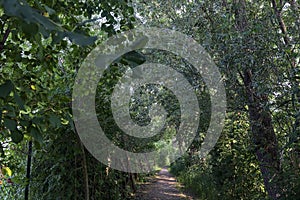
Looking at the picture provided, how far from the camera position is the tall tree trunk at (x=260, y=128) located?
3.98 metres

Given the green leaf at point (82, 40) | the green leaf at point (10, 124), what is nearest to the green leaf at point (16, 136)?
the green leaf at point (10, 124)

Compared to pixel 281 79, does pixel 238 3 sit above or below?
above

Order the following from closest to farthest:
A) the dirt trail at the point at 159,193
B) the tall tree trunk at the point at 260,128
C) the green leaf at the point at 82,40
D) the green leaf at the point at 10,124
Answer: the green leaf at the point at 82,40, the green leaf at the point at 10,124, the tall tree trunk at the point at 260,128, the dirt trail at the point at 159,193

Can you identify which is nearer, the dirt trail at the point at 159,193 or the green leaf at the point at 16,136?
the green leaf at the point at 16,136

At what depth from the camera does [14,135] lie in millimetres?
1009

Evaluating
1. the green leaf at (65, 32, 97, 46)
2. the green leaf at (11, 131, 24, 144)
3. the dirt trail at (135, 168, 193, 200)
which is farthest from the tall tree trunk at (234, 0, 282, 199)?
the dirt trail at (135, 168, 193, 200)

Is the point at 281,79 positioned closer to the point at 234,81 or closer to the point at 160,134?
the point at 234,81

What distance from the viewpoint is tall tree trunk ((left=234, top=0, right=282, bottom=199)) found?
3.98 m

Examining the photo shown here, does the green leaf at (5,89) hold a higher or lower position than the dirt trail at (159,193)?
higher

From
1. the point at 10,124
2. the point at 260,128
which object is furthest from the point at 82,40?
the point at 260,128

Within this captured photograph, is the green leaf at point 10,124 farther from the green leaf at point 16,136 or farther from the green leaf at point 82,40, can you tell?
the green leaf at point 82,40

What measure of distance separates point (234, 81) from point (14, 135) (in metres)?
3.45

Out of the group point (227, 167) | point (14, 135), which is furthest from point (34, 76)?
point (227, 167)

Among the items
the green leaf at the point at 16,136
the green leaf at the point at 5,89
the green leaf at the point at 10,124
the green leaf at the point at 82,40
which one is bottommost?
the green leaf at the point at 16,136
